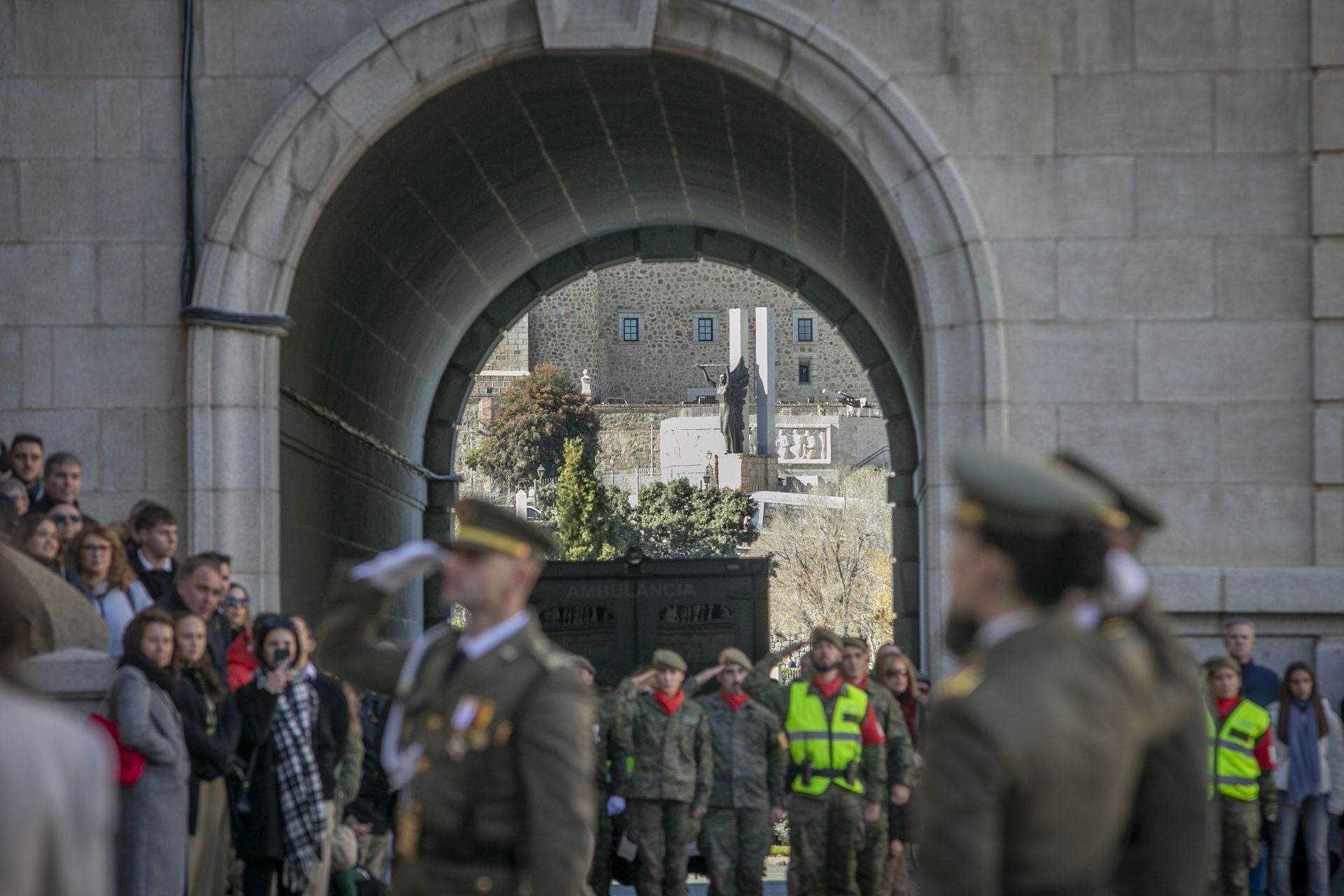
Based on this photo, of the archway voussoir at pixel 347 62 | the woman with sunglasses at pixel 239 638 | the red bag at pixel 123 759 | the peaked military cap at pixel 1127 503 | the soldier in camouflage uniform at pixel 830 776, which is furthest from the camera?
the soldier in camouflage uniform at pixel 830 776

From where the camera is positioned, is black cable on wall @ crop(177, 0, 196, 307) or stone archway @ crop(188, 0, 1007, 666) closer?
stone archway @ crop(188, 0, 1007, 666)

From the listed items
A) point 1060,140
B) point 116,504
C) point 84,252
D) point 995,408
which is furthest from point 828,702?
point 84,252

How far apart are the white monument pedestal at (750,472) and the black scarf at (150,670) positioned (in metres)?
75.5

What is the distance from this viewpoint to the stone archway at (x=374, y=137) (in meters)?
12.1

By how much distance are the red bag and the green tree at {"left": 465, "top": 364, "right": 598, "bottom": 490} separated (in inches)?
3018

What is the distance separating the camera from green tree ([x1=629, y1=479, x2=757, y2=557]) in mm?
68875

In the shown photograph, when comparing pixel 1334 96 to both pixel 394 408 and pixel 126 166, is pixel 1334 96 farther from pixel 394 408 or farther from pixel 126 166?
pixel 394 408

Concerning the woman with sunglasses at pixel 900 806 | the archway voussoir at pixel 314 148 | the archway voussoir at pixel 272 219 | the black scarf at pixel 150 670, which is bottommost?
the woman with sunglasses at pixel 900 806

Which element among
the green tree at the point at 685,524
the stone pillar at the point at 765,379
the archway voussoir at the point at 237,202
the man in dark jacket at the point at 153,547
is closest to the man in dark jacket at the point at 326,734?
the man in dark jacket at the point at 153,547

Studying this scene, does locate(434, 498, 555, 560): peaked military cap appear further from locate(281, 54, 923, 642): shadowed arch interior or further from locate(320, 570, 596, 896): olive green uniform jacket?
locate(281, 54, 923, 642): shadowed arch interior

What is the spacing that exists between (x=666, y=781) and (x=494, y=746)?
26.9 feet

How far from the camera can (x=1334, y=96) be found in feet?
39.6

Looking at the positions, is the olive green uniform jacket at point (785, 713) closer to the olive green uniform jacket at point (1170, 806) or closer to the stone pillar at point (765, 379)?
the olive green uniform jacket at point (1170, 806)

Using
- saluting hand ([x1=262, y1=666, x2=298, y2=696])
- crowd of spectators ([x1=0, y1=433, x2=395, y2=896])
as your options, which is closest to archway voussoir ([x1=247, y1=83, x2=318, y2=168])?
crowd of spectators ([x1=0, y1=433, x2=395, y2=896])
